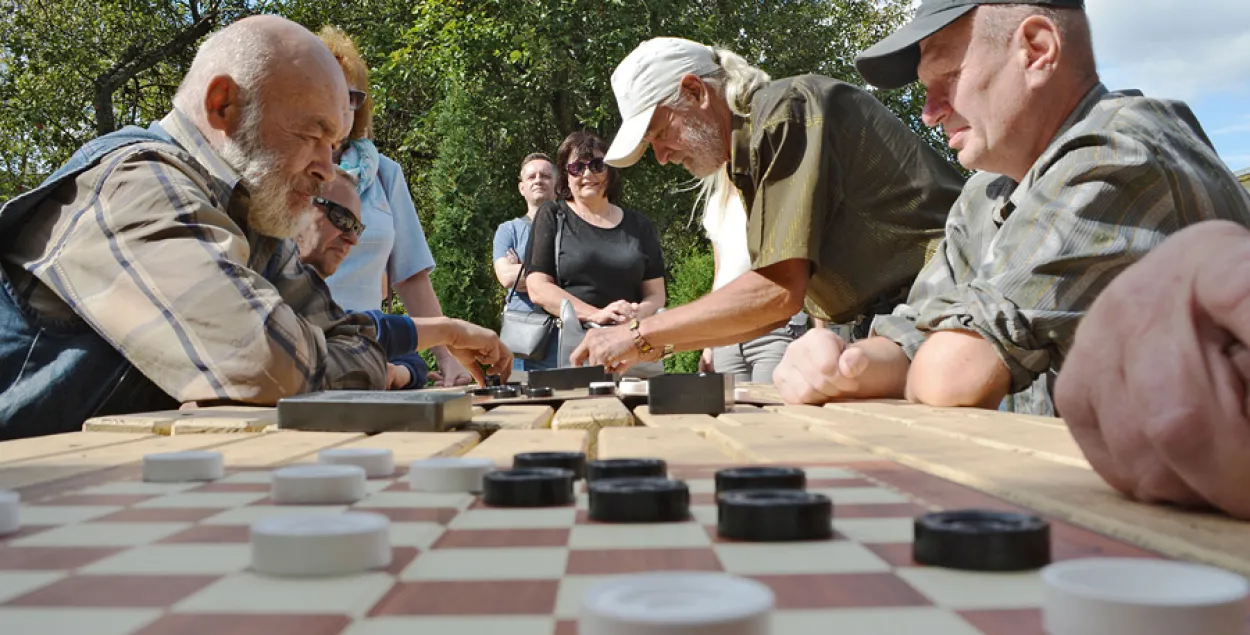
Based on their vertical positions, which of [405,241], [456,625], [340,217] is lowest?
[456,625]

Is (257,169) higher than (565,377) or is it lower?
higher

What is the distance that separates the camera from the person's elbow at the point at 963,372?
6.94 ft

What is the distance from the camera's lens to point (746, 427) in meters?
1.61

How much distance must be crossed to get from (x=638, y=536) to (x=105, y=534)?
0.40m

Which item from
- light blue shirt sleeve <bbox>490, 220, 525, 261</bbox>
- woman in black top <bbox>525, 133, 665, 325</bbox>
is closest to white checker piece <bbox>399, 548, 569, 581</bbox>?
woman in black top <bbox>525, 133, 665, 325</bbox>

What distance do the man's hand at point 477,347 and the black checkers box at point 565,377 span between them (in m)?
0.51

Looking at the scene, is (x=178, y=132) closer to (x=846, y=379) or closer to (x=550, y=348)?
(x=846, y=379)

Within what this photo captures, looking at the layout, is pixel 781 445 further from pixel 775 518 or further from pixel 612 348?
pixel 612 348

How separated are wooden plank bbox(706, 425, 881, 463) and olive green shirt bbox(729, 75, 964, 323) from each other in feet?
5.24

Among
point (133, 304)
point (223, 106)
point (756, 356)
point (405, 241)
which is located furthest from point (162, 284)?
point (756, 356)

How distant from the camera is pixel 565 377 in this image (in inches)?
117

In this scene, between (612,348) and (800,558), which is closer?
(800,558)

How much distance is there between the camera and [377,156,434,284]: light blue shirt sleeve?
4664 millimetres

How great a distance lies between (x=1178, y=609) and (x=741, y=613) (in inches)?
7.5
